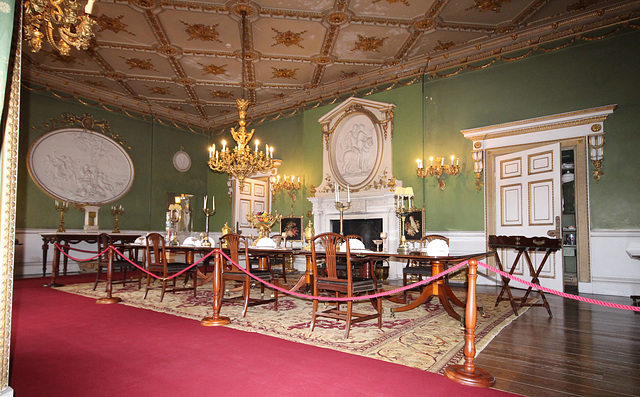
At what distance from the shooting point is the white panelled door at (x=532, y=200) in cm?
607

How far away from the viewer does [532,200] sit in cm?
638

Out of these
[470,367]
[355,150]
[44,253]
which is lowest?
[470,367]

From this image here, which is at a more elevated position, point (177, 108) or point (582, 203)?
point (177, 108)

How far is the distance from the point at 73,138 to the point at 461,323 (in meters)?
9.63

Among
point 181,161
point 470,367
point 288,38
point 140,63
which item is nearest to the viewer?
point 470,367

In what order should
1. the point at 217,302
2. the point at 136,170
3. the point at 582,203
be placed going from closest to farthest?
the point at 217,302 → the point at 582,203 → the point at 136,170

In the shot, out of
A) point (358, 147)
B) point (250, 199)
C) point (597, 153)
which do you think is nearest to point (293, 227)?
point (250, 199)

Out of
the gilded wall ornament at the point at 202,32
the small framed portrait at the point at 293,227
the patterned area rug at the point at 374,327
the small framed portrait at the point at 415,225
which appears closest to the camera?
the patterned area rug at the point at 374,327

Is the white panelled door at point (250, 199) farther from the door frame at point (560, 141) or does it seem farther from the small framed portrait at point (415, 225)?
the door frame at point (560, 141)

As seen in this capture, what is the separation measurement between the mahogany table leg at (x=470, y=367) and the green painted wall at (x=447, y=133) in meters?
4.76

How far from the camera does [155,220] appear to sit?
10.6m

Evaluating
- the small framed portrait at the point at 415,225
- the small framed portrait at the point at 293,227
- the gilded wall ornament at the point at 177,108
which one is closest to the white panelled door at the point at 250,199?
the small framed portrait at the point at 293,227

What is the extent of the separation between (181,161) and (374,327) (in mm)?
9331

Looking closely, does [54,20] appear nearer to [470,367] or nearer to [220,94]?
[470,367]
